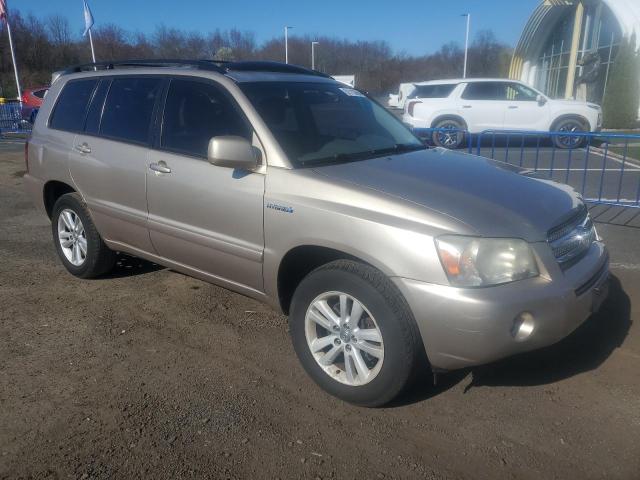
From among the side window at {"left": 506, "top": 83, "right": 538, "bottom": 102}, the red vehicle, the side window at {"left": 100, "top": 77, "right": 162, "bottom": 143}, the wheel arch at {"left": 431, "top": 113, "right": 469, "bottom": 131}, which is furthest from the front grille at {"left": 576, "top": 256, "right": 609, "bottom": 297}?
the red vehicle

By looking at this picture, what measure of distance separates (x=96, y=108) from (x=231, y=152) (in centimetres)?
199

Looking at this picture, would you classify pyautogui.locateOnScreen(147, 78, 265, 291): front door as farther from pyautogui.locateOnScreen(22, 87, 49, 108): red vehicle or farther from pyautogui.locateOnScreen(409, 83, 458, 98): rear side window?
pyautogui.locateOnScreen(22, 87, 49, 108): red vehicle

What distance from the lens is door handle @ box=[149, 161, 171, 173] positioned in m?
3.87

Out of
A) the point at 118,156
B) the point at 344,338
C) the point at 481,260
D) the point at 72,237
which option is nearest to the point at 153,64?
the point at 118,156

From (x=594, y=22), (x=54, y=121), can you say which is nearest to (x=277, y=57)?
(x=594, y=22)

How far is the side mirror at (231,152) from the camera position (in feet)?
10.7

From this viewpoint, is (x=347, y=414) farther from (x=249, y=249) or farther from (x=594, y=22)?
(x=594, y=22)

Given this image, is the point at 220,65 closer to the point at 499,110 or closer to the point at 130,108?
the point at 130,108

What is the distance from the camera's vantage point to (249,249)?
3.47m

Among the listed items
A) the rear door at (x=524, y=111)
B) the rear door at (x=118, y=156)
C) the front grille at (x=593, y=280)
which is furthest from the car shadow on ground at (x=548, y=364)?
the rear door at (x=524, y=111)

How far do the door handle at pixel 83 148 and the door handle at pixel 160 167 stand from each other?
889 millimetres

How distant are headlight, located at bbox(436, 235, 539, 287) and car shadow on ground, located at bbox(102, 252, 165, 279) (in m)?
3.43

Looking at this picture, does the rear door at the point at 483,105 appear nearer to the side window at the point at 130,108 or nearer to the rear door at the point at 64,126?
the rear door at the point at 64,126

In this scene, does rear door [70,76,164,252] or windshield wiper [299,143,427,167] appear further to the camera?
rear door [70,76,164,252]
